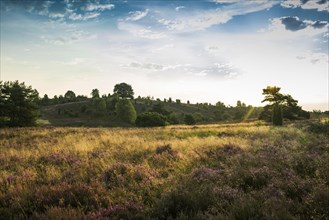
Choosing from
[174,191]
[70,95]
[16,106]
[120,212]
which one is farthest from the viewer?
[70,95]

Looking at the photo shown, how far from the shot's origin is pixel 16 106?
148 feet

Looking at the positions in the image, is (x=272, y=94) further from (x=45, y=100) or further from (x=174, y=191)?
(x=45, y=100)

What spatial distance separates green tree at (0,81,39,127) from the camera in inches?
1761

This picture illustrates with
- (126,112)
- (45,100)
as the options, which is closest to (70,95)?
(45,100)

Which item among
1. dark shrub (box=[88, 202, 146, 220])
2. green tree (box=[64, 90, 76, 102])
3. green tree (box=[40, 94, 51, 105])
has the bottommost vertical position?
dark shrub (box=[88, 202, 146, 220])

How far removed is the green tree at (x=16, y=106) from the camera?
44.7 metres

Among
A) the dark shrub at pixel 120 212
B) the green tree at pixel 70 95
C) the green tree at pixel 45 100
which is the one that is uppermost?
the green tree at pixel 70 95

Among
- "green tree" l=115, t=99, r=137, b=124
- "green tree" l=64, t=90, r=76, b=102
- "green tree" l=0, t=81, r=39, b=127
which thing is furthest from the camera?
"green tree" l=64, t=90, r=76, b=102

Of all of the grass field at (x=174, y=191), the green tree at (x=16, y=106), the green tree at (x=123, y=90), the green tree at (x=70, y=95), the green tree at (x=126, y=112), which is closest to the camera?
the grass field at (x=174, y=191)

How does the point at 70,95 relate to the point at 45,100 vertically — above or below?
above

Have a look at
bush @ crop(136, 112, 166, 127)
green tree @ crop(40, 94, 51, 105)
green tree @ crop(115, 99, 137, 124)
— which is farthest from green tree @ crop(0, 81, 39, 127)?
A: green tree @ crop(40, 94, 51, 105)

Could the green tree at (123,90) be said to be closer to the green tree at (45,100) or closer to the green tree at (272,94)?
the green tree at (45,100)

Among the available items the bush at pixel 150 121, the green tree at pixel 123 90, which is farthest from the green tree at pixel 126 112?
the green tree at pixel 123 90

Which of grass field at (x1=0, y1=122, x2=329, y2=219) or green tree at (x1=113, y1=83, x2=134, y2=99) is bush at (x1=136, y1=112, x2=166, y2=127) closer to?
grass field at (x1=0, y1=122, x2=329, y2=219)
